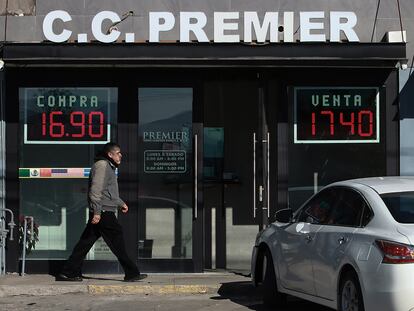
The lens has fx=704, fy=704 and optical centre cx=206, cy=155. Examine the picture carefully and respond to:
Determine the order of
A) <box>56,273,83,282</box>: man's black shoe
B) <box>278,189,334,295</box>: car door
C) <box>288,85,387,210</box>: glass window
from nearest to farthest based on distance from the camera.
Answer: <box>278,189,334,295</box>: car door → <box>56,273,83,282</box>: man's black shoe → <box>288,85,387,210</box>: glass window

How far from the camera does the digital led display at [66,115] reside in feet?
34.2

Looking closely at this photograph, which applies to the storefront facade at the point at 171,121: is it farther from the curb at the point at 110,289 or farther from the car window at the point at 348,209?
the car window at the point at 348,209

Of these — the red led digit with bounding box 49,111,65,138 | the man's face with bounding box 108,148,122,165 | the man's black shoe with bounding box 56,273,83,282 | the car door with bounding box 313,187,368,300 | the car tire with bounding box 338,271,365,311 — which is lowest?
the man's black shoe with bounding box 56,273,83,282

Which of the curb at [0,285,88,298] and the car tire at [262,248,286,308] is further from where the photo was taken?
the curb at [0,285,88,298]

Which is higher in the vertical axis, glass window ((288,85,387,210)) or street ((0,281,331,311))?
glass window ((288,85,387,210))

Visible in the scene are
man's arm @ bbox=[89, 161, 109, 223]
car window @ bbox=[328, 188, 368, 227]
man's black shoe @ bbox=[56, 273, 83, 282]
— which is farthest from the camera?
man's black shoe @ bbox=[56, 273, 83, 282]

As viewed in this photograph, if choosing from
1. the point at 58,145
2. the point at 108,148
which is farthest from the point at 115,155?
the point at 58,145

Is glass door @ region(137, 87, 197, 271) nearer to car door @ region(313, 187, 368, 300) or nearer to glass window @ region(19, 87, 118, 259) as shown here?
glass window @ region(19, 87, 118, 259)

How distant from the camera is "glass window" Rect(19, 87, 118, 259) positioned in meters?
10.4

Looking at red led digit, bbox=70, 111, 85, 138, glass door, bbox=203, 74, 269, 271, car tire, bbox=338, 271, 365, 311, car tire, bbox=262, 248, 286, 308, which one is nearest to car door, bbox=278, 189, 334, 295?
car tire, bbox=262, 248, 286, 308

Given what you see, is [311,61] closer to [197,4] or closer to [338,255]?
[197,4]

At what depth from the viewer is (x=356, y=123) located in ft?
34.8

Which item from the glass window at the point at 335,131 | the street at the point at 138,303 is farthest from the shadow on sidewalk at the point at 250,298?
the glass window at the point at 335,131

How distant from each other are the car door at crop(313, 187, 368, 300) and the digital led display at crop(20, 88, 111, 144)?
14.7 feet
